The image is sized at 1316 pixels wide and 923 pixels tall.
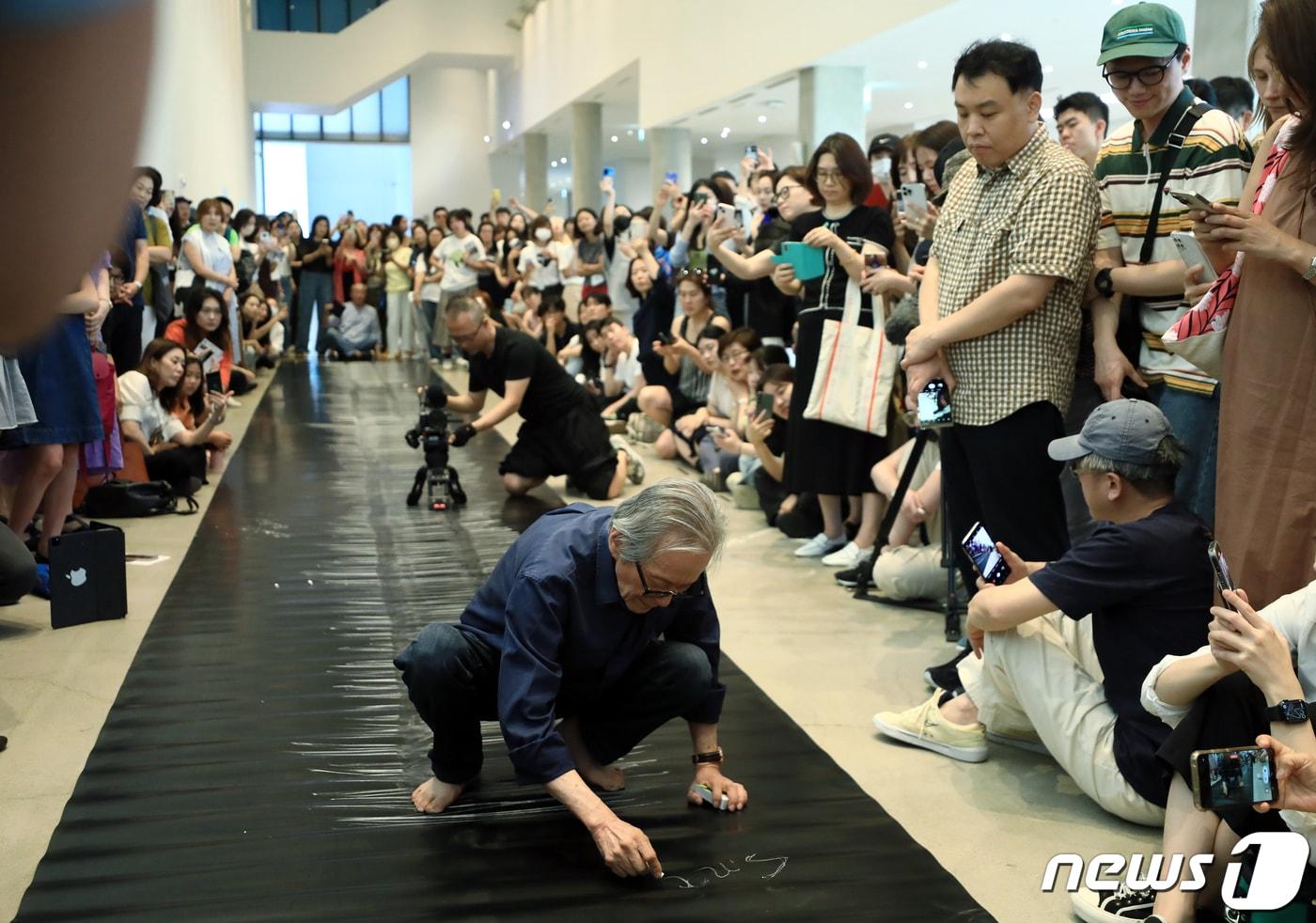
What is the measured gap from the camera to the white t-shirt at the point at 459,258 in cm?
1323

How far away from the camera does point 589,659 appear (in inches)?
98.5

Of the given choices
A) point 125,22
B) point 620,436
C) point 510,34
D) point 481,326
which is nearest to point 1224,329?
point 125,22

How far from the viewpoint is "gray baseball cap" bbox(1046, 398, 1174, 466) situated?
2.60m

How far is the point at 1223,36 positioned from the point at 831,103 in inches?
206

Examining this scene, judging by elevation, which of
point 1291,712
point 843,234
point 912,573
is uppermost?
point 843,234

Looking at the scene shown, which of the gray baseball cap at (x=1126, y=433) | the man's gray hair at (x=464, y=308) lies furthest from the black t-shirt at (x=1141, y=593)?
the man's gray hair at (x=464, y=308)

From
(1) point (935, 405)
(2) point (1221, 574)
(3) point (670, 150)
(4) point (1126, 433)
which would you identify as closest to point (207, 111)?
(3) point (670, 150)

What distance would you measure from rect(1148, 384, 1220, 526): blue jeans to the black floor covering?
101 cm

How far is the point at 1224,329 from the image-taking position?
258 cm

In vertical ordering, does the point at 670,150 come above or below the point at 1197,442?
above

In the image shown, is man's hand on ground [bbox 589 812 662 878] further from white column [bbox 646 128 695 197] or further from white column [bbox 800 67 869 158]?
white column [bbox 646 128 695 197]

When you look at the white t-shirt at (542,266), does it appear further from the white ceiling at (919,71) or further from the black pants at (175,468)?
the black pants at (175,468)

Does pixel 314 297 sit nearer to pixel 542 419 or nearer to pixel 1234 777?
pixel 542 419

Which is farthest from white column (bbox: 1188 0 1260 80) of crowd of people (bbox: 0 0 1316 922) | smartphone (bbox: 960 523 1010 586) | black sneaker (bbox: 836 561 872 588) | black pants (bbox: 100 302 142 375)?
black pants (bbox: 100 302 142 375)
